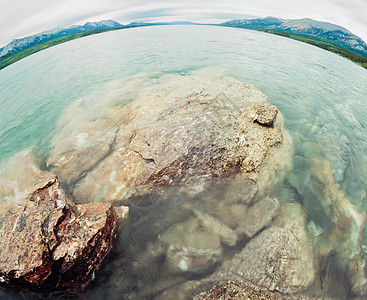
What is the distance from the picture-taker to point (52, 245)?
154 inches

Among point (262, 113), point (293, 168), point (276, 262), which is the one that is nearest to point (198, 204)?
point (276, 262)

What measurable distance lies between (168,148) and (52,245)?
167 inches

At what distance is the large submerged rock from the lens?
6.40 meters

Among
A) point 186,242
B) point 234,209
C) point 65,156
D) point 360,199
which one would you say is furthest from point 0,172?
point 360,199

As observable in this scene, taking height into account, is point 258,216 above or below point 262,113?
below

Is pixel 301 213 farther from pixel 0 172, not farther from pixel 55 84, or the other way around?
pixel 55 84

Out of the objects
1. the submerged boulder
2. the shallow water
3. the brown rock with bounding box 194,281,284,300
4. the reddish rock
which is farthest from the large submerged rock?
the brown rock with bounding box 194,281,284,300

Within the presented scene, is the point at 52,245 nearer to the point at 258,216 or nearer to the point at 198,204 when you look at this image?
the point at 198,204

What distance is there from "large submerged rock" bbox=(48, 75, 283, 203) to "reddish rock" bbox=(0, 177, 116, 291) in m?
1.59

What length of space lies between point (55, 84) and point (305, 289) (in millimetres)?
29343

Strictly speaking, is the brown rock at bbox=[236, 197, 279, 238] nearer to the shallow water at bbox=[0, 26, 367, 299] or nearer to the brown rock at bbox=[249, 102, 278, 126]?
the shallow water at bbox=[0, 26, 367, 299]

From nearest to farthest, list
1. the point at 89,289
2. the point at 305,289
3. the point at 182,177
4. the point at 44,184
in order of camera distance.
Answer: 1. the point at 89,289
2. the point at 305,289
3. the point at 44,184
4. the point at 182,177

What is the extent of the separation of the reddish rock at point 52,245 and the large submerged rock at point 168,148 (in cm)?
159

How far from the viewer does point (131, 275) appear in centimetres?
460
